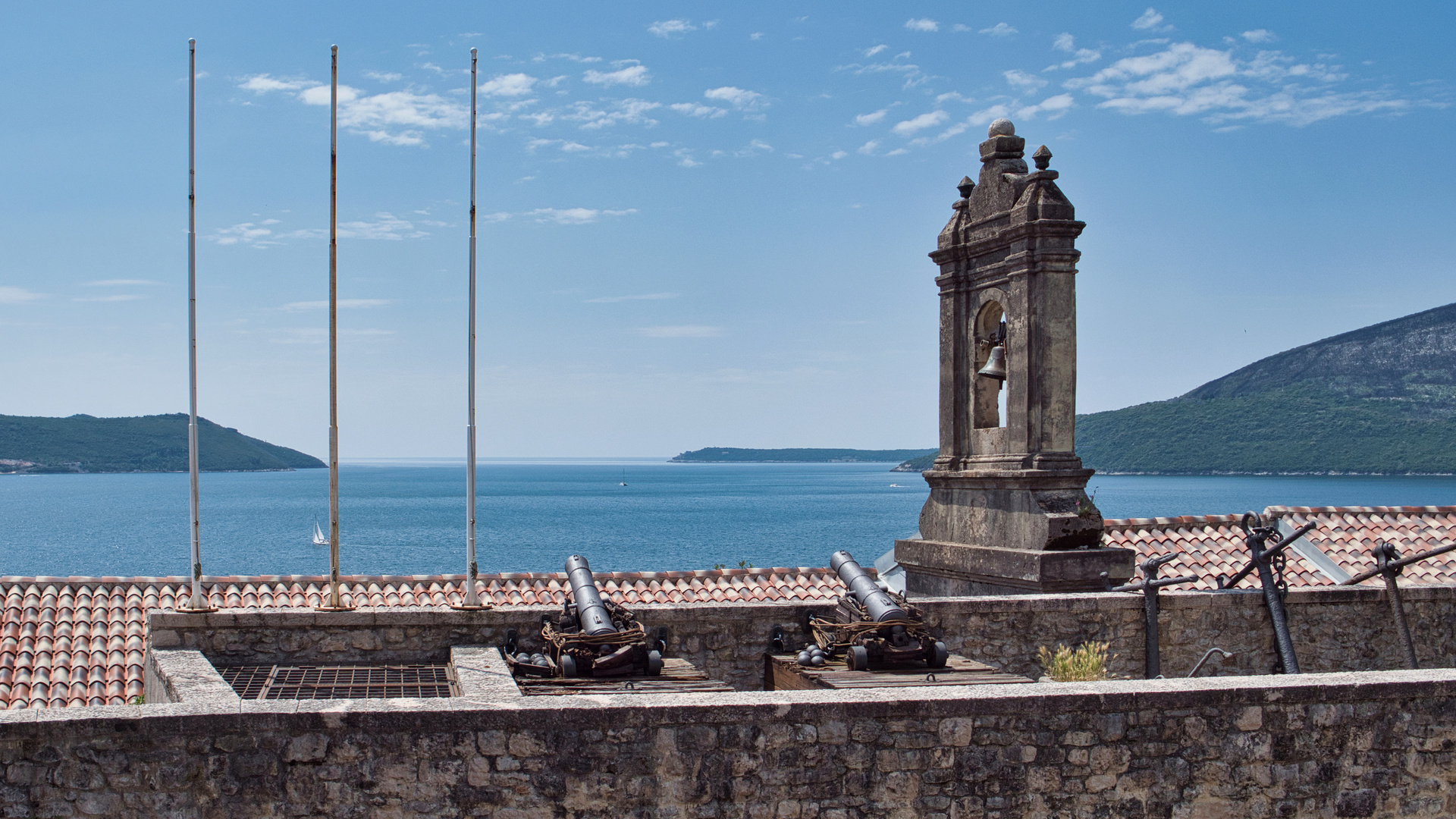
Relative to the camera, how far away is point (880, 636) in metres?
8.30

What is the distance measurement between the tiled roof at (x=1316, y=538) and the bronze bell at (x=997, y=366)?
424 cm

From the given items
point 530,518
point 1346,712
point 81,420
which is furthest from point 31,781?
point 81,420

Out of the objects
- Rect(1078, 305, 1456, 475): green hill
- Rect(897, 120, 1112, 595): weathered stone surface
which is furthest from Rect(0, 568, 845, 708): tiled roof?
Rect(1078, 305, 1456, 475): green hill

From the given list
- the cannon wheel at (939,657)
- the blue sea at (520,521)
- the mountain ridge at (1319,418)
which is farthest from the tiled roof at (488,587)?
the mountain ridge at (1319,418)

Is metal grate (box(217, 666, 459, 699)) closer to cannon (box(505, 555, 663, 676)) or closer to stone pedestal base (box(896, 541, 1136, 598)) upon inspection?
cannon (box(505, 555, 663, 676))

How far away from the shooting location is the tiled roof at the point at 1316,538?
15.1m

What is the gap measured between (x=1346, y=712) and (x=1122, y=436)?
170m

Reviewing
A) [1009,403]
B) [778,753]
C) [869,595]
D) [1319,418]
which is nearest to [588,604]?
[869,595]

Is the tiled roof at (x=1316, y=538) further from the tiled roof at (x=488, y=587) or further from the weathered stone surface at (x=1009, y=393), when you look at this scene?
the weathered stone surface at (x=1009, y=393)

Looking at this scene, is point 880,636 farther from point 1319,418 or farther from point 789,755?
point 1319,418

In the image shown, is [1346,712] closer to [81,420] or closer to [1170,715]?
[1170,715]

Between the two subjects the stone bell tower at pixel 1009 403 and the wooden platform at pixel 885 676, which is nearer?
the wooden platform at pixel 885 676

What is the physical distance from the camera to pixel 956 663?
846cm

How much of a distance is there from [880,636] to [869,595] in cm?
39
